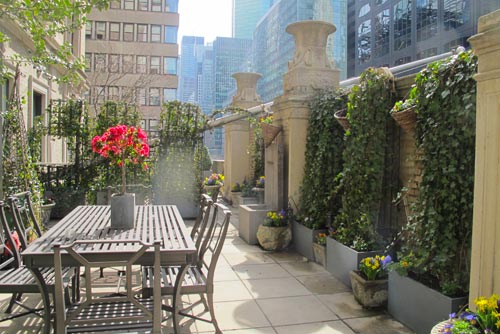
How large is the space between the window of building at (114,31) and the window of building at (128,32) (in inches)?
20.9

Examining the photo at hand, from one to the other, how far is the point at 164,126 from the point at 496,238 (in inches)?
283

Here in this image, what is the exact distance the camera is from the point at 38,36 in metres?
4.43

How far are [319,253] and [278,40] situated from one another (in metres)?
36.4

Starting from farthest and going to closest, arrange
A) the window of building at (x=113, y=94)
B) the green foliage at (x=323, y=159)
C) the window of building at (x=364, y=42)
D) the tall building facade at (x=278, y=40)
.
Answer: the window of building at (x=364, y=42) → the tall building facade at (x=278, y=40) → the window of building at (x=113, y=94) → the green foliage at (x=323, y=159)

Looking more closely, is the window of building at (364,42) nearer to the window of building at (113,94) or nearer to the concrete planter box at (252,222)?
the window of building at (113,94)

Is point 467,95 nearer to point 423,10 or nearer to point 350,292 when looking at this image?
point 350,292

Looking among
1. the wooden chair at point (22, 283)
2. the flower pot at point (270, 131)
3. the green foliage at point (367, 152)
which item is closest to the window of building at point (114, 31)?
the flower pot at point (270, 131)

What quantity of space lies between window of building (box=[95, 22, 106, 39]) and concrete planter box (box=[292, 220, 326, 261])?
34611 millimetres

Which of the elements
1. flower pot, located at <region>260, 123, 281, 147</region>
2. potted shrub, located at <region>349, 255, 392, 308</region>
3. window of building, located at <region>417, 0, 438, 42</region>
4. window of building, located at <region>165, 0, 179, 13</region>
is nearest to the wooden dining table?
potted shrub, located at <region>349, 255, 392, 308</region>

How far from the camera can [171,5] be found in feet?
127

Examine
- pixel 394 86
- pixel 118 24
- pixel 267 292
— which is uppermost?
pixel 118 24

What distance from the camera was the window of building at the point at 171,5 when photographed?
125 feet

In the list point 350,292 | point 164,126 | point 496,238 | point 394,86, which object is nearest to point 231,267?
point 350,292

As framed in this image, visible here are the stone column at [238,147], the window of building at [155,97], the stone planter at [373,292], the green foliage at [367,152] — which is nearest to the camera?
the stone planter at [373,292]
